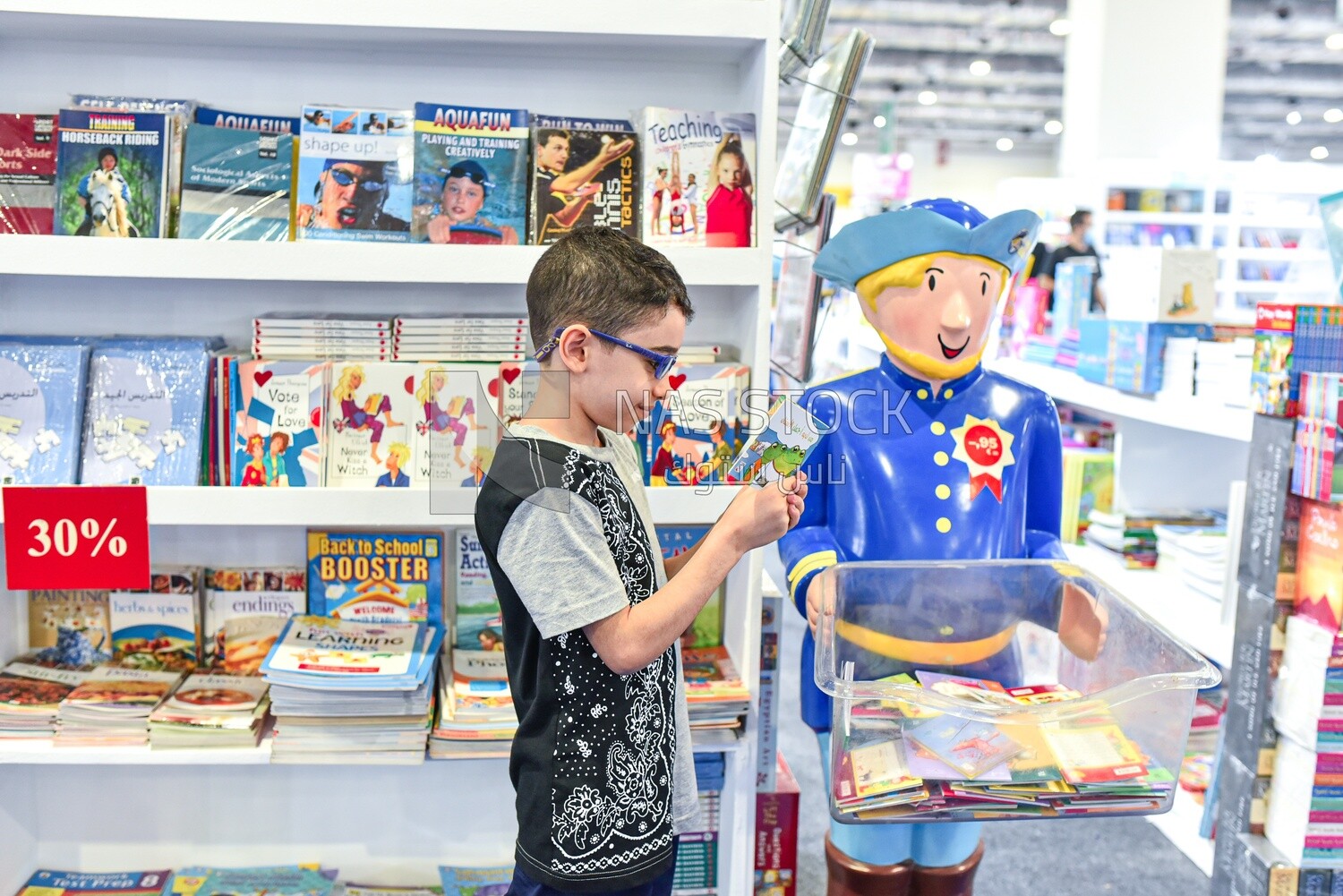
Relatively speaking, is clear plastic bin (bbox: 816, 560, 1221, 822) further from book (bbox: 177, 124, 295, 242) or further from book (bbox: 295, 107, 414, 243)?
book (bbox: 177, 124, 295, 242)

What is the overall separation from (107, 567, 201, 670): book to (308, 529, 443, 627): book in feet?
0.85

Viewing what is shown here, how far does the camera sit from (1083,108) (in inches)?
336

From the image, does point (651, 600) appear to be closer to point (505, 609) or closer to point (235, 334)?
point (505, 609)

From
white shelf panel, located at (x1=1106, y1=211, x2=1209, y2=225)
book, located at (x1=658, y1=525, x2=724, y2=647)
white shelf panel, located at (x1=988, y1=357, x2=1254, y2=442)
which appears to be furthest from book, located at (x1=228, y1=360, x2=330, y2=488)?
white shelf panel, located at (x1=1106, y1=211, x2=1209, y2=225)

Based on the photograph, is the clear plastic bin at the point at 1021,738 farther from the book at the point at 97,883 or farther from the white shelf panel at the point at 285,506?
the book at the point at 97,883

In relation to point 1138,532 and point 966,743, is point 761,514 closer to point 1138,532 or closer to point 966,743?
point 966,743

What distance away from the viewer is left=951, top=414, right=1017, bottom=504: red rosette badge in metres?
1.97

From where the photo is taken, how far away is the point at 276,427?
2010 millimetres

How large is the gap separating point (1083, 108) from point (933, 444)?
7.54 m

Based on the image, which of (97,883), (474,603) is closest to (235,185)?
(474,603)

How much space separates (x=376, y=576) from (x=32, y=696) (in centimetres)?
66

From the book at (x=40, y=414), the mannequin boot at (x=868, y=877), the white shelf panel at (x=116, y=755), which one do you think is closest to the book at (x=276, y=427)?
the book at (x=40, y=414)

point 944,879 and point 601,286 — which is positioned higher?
point 601,286

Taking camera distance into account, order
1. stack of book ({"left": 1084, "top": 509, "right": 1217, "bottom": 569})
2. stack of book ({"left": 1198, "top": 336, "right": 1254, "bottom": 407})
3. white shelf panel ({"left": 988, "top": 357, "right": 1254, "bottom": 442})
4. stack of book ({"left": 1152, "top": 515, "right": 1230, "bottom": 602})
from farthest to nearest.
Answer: stack of book ({"left": 1084, "top": 509, "right": 1217, "bottom": 569}) < stack of book ({"left": 1152, "top": 515, "right": 1230, "bottom": 602}) < stack of book ({"left": 1198, "top": 336, "right": 1254, "bottom": 407}) < white shelf panel ({"left": 988, "top": 357, "right": 1254, "bottom": 442})
